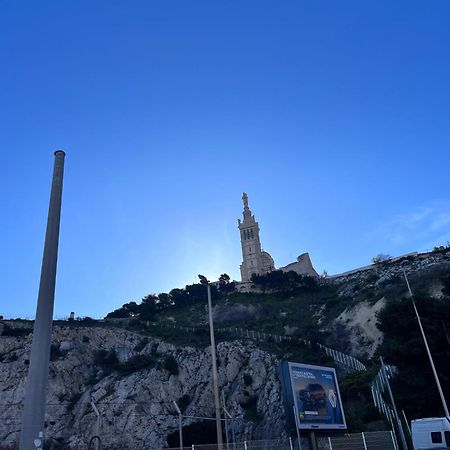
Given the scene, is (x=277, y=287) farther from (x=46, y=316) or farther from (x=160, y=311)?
(x=46, y=316)

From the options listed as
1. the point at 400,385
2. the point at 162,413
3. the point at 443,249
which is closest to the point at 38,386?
the point at 400,385

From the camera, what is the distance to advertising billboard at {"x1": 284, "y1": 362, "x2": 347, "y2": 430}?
2131cm

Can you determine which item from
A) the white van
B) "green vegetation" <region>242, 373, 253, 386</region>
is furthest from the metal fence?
"green vegetation" <region>242, 373, 253, 386</region>

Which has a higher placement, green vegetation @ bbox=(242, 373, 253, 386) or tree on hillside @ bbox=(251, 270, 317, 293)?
tree on hillside @ bbox=(251, 270, 317, 293)

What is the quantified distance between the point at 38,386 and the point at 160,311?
99.8 meters

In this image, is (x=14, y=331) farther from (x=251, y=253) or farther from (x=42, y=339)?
(x=251, y=253)

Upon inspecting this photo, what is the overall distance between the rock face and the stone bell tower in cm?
8532

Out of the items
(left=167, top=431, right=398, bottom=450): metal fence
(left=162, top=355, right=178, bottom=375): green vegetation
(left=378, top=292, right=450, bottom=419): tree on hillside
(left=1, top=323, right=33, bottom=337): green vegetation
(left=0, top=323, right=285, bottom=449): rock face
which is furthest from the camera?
(left=1, top=323, right=33, bottom=337): green vegetation

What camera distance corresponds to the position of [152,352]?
73.1 m

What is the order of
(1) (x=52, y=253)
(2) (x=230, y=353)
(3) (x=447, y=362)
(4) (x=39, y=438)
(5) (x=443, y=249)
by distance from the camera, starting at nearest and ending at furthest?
(4) (x=39, y=438), (1) (x=52, y=253), (3) (x=447, y=362), (2) (x=230, y=353), (5) (x=443, y=249)

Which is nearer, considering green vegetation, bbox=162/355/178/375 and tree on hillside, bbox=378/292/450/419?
tree on hillside, bbox=378/292/450/419

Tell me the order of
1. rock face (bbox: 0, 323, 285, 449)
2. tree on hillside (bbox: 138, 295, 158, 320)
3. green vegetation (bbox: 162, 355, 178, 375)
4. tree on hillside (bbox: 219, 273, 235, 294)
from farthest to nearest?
tree on hillside (bbox: 219, 273, 235, 294), tree on hillside (bbox: 138, 295, 158, 320), green vegetation (bbox: 162, 355, 178, 375), rock face (bbox: 0, 323, 285, 449)

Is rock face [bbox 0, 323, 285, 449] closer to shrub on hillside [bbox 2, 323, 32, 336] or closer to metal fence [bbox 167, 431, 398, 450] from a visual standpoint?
shrub on hillside [bbox 2, 323, 32, 336]

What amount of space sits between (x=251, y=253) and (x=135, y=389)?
350 feet
